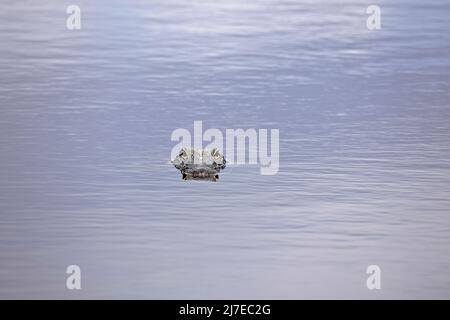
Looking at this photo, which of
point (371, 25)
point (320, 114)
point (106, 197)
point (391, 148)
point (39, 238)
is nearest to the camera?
point (39, 238)

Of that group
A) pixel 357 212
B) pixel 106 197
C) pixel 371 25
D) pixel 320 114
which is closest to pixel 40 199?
pixel 106 197

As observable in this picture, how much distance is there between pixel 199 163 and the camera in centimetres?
1213

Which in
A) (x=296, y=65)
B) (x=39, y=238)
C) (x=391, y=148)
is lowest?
(x=39, y=238)

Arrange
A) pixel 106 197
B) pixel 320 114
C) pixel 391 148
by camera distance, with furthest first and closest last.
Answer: pixel 320 114 < pixel 391 148 < pixel 106 197

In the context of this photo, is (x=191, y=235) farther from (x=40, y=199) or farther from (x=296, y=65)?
(x=296, y=65)

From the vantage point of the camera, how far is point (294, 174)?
12.1 meters

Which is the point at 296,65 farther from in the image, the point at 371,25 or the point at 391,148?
the point at 391,148

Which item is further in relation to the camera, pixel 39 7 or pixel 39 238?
pixel 39 7

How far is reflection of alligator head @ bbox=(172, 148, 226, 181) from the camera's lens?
39.6 ft

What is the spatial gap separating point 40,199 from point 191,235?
4.53 feet

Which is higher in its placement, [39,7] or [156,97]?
[39,7]

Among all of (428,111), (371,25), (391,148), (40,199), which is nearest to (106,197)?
(40,199)

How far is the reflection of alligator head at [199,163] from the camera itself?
12078mm

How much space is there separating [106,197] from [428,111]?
145 inches
